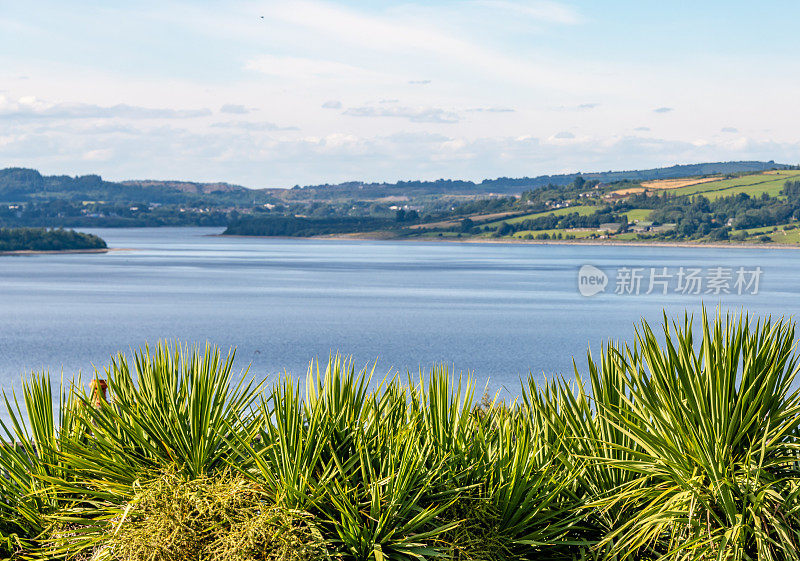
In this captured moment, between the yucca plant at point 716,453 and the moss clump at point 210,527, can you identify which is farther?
the yucca plant at point 716,453

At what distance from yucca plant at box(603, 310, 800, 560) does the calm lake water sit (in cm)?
1310

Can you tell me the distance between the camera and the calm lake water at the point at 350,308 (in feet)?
165

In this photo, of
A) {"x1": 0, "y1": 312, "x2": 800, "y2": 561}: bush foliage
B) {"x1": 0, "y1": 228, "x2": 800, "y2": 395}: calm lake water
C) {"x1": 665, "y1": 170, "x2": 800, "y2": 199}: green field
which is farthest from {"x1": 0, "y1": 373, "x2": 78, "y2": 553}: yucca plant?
{"x1": 665, "y1": 170, "x2": 800, "y2": 199}: green field

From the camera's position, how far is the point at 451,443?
6586mm

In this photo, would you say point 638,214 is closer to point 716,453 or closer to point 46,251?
point 46,251

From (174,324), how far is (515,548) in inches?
2482

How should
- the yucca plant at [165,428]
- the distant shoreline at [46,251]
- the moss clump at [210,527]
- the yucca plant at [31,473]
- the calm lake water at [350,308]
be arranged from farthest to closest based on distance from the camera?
the distant shoreline at [46,251], the calm lake water at [350,308], the yucca plant at [31,473], the yucca plant at [165,428], the moss clump at [210,527]

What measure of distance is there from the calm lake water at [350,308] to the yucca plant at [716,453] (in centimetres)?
A: 1310

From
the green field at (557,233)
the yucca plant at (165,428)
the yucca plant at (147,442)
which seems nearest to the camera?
the yucca plant at (147,442)

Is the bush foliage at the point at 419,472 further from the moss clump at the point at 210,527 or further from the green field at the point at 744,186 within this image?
the green field at the point at 744,186

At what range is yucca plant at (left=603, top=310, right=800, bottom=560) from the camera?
5781 mm

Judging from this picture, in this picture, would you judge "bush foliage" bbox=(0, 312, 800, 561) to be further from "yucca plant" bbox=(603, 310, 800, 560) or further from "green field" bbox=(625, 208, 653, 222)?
"green field" bbox=(625, 208, 653, 222)

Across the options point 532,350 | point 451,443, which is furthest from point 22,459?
point 532,350

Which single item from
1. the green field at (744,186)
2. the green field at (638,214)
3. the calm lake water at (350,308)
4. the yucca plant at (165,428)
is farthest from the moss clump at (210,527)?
the green field at (638,214)
